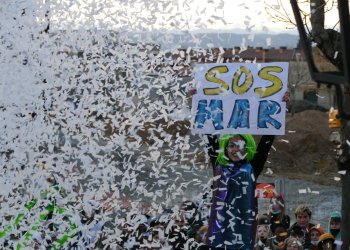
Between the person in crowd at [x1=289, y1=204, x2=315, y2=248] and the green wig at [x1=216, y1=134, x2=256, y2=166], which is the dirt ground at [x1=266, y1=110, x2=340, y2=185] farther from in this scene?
the green wig at [x1=216, y1=134, x2=256, y2=166]

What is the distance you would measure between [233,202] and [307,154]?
15.5 m

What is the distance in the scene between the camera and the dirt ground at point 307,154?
17656mm

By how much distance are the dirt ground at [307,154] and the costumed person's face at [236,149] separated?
1163 centimetres

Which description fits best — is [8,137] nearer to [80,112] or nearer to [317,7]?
[80,112]

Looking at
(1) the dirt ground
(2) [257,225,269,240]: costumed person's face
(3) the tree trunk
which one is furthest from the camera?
(1) the dirt ground

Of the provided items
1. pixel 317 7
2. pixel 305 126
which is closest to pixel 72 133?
pixel 317 7

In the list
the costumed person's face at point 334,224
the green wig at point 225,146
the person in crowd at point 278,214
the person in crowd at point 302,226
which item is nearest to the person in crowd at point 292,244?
the person in crowd at point 302,226

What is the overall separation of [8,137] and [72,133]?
407 mm

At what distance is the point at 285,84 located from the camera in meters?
5.06

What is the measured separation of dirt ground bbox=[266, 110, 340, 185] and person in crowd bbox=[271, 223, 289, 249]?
34.1 ft

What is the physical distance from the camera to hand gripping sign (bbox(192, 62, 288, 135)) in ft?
16.6

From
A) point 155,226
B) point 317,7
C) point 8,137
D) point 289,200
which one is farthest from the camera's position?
point 289,200

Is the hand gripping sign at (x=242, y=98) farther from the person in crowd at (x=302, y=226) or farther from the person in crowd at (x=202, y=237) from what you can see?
the person in crowd at (x=302, y=226)

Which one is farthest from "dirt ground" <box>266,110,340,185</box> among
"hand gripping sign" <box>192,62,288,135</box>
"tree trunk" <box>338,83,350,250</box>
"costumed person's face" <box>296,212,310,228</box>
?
"hand gripping sign" <box>192,62,288,135</box>
